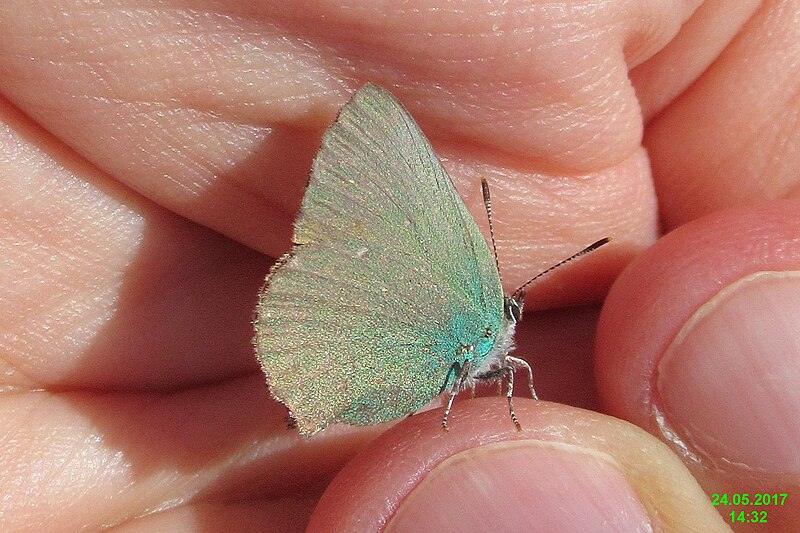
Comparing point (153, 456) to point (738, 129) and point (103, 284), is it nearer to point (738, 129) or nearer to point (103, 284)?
point (103, 284)

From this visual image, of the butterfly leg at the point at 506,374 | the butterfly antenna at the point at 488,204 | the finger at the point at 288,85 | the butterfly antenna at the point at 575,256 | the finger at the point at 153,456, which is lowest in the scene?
the finger at the point at 153,456

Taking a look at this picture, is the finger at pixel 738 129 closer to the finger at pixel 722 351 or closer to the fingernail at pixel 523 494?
the finger at pixel 722 351

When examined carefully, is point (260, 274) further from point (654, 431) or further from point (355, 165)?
point (654, 431)

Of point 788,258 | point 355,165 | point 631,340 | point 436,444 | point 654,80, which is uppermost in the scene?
point 654,80

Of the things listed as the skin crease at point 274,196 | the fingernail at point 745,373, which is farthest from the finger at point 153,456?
the fingernail at point 745,373

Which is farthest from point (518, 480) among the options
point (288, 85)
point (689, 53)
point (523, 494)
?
point (689, 53)

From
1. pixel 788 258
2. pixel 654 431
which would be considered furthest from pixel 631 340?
pixel 788 258

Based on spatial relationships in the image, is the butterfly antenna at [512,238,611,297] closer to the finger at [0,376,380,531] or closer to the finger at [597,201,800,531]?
the finger at [597,201,800,531]

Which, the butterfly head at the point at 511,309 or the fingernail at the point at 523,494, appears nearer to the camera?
the fingernail at the point at 523,494
